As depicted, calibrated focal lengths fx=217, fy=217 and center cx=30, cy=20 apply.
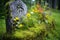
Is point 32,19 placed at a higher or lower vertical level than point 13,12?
lower

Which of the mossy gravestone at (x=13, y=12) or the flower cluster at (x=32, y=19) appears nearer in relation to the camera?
the mossy gravestone at (x=13, y=12)

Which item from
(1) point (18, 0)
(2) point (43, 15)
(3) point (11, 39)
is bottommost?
(3) point (11, 39)

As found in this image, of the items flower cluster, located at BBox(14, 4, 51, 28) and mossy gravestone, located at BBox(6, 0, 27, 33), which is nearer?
mossy gravestone, located at BBox(6, 0, 27, 33)

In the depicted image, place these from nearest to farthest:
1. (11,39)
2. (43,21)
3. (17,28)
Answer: (11,39) → (17,28) → (43,21)

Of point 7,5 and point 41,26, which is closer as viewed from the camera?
point 7,5

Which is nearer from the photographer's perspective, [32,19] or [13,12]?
[13,12]

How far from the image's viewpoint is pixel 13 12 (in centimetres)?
706

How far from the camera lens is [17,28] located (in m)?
7.03

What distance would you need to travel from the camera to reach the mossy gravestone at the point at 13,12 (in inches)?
274

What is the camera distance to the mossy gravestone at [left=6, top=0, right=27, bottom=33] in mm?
6959

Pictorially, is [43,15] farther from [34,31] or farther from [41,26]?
[34,31]

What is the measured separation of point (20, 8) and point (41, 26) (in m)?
1.08

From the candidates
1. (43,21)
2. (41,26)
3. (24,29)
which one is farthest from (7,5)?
(43,21)

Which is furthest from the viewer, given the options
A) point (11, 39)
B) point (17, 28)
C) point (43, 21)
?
point (43, 21)
